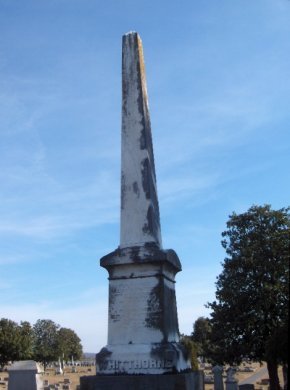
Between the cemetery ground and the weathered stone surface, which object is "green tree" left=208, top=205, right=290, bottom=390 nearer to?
the cemetery ground

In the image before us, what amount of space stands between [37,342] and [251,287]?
175ft

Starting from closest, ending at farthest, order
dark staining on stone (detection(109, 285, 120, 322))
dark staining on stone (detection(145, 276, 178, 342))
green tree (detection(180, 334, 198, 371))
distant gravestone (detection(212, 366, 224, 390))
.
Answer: dark staining on stone (detection(145, 276, 178, 342))
dark staining on stone (detection(109, 285, 120, 322))
green tree (detection(180, 334, 198, 371))
distant gravestone (detection(212, 366, 224, 390))

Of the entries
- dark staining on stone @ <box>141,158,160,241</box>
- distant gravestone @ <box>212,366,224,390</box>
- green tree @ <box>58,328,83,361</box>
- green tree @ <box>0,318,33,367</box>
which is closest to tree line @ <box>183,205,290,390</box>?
distant gravestone @ <box>212,366,224,390</box>

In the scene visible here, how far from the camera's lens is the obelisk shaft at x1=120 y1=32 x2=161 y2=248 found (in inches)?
352

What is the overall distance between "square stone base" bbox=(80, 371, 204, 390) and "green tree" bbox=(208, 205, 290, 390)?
13.5 meters

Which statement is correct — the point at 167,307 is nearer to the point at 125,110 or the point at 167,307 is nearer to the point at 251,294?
the point at 125,110

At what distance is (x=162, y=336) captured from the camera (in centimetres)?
793

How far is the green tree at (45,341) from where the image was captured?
205 feet

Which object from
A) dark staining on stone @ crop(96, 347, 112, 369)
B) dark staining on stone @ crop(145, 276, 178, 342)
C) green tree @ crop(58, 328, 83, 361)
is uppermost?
green tree @ crop(58, 328, 83, 361)

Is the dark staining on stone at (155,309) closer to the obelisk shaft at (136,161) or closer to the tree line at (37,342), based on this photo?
the obelisk shaft at (136,161)

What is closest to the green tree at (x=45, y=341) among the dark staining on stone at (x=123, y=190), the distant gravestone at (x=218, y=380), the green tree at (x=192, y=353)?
the distant gravestone at (x=218, y=380)

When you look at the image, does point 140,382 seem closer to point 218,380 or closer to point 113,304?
point 113,304

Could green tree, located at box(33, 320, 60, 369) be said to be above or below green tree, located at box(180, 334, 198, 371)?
above

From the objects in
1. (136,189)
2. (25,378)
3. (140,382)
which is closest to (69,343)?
(25,378)
